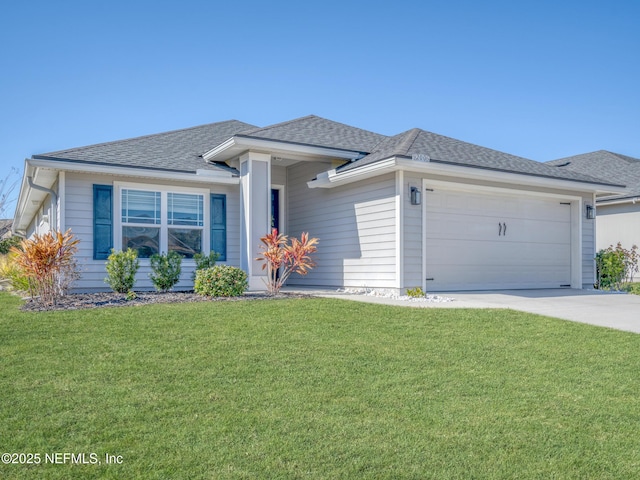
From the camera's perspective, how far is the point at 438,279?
1080cm

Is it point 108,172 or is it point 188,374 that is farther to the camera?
point 108,172

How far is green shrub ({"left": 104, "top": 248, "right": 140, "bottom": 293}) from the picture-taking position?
945 cm

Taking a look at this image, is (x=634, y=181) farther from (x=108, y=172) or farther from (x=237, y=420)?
(x=237, y=420)

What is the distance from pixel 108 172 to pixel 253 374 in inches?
275

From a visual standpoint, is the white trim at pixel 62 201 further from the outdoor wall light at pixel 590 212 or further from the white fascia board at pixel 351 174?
the outdoor wall light at pixel 590 212

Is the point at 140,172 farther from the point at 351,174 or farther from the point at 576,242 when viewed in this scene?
the point at 576,242

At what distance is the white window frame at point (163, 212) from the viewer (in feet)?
34.9

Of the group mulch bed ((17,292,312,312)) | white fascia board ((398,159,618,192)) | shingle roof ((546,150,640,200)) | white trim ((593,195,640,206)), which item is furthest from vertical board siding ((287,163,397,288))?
white trim ((593,195,640,206))

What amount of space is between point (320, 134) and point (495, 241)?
180 inches

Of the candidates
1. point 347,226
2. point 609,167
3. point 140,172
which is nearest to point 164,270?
point 140,172

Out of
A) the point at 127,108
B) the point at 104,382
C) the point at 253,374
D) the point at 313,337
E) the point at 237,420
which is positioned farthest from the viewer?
the point at 127,108

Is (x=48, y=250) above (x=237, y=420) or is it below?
above

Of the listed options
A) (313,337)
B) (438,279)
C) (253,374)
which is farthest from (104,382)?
(438,279)

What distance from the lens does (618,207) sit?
1592cm
